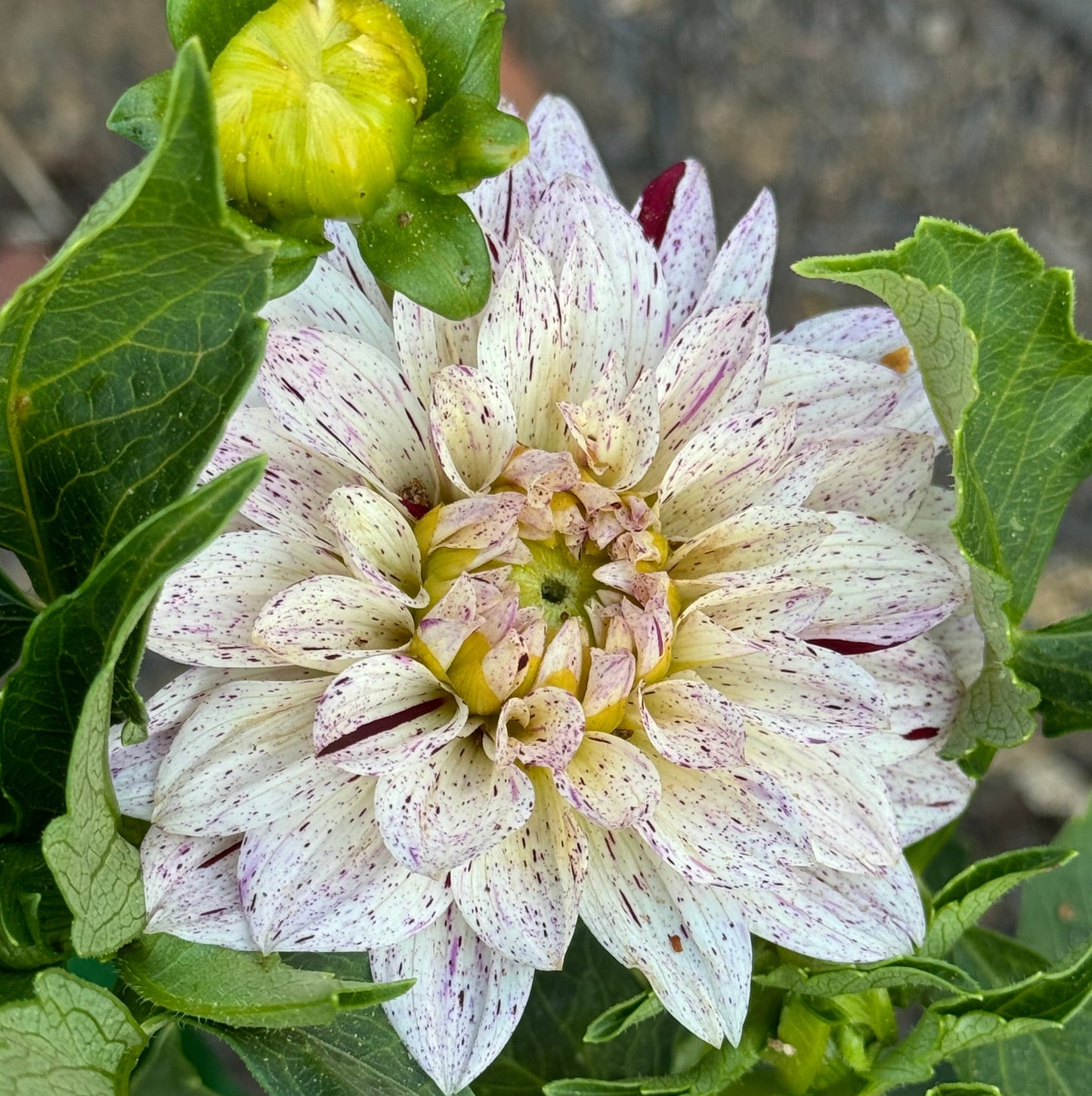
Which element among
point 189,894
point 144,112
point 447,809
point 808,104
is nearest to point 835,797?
point 447,809

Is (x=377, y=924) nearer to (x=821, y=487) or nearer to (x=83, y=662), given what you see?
(x=83, y=662)

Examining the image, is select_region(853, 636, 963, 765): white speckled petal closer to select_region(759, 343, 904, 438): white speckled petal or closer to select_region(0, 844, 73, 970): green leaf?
select_region(759, 343, 904, 438): white speckled petal

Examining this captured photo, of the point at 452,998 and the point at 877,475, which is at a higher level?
the point at 877,475


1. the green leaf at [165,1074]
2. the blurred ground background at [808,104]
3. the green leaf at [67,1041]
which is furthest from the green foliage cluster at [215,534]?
the blurred ground background at [808,104]

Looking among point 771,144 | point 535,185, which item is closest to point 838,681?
point 535,185

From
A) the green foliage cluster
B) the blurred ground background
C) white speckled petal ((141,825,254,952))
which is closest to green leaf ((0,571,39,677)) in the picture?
the green foliage cluster

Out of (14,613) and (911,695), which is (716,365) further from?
(14,613)
